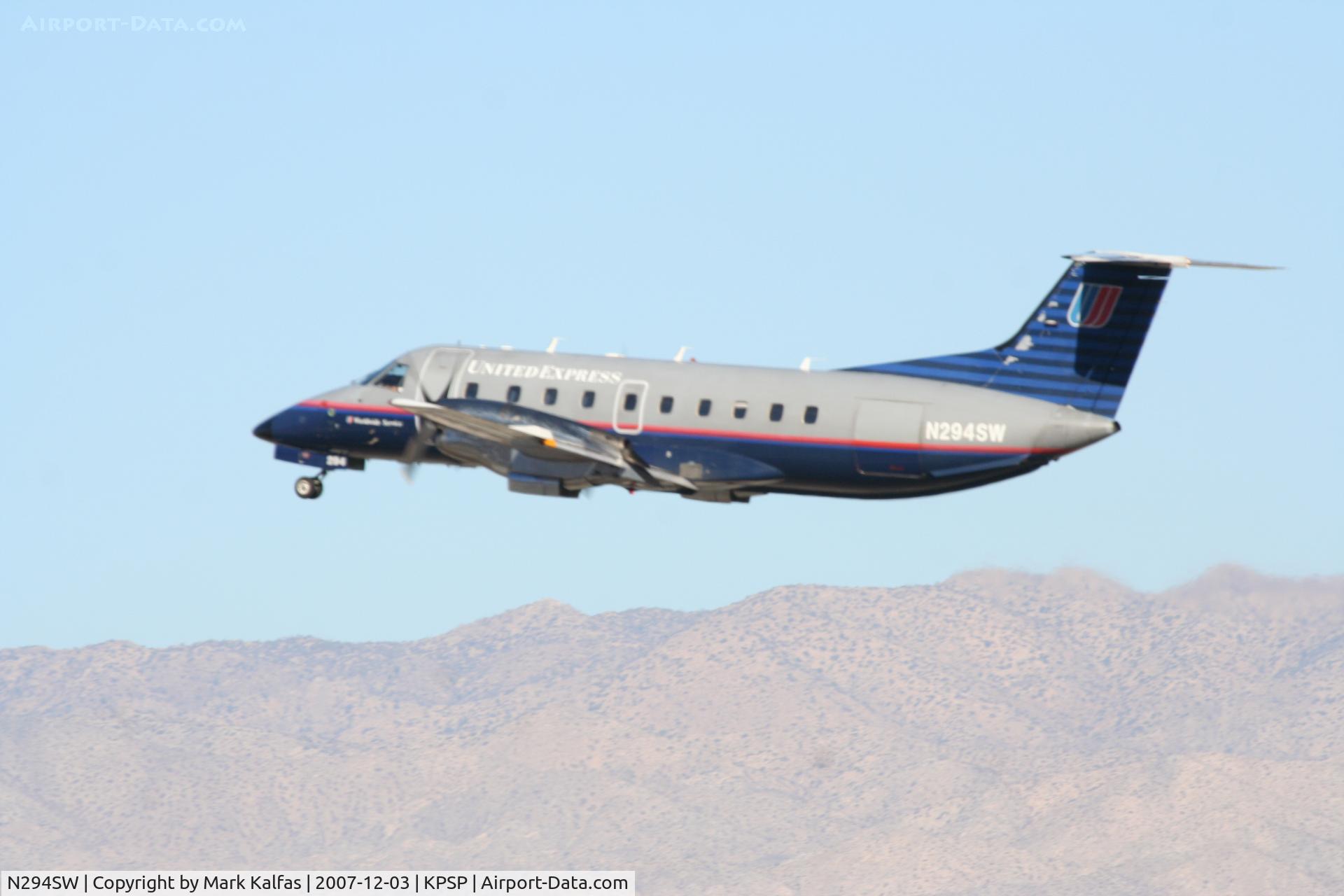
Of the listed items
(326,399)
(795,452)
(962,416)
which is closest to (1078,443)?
(962,416)

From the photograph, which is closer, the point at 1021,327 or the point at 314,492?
the point at 1021,327

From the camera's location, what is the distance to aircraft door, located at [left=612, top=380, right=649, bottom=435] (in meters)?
54.2

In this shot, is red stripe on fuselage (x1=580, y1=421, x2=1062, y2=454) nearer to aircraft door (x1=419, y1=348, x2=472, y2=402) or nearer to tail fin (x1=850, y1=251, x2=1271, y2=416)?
tail fin (x1=850, y1=251, x2=1271, y2=416)

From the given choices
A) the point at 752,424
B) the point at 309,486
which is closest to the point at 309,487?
the point at 309,486

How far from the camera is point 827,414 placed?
52562 millimetres

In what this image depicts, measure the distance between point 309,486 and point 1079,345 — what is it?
67.4 feet

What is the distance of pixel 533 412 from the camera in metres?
55.0

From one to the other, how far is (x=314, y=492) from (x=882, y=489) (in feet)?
52.7

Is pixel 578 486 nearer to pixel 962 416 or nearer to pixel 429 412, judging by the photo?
pixel 429 412

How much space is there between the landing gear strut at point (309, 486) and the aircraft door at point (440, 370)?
4880 mm

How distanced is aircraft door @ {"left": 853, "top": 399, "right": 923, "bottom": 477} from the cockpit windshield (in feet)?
41.3

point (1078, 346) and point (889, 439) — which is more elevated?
point (1078, 346)

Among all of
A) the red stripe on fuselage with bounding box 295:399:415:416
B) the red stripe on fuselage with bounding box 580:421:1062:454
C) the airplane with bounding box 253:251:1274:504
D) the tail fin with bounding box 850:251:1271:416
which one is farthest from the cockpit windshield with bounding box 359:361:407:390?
the tail fin with bounding box 850:251:1271:416

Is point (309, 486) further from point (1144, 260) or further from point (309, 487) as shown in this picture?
point (1144, 260)
